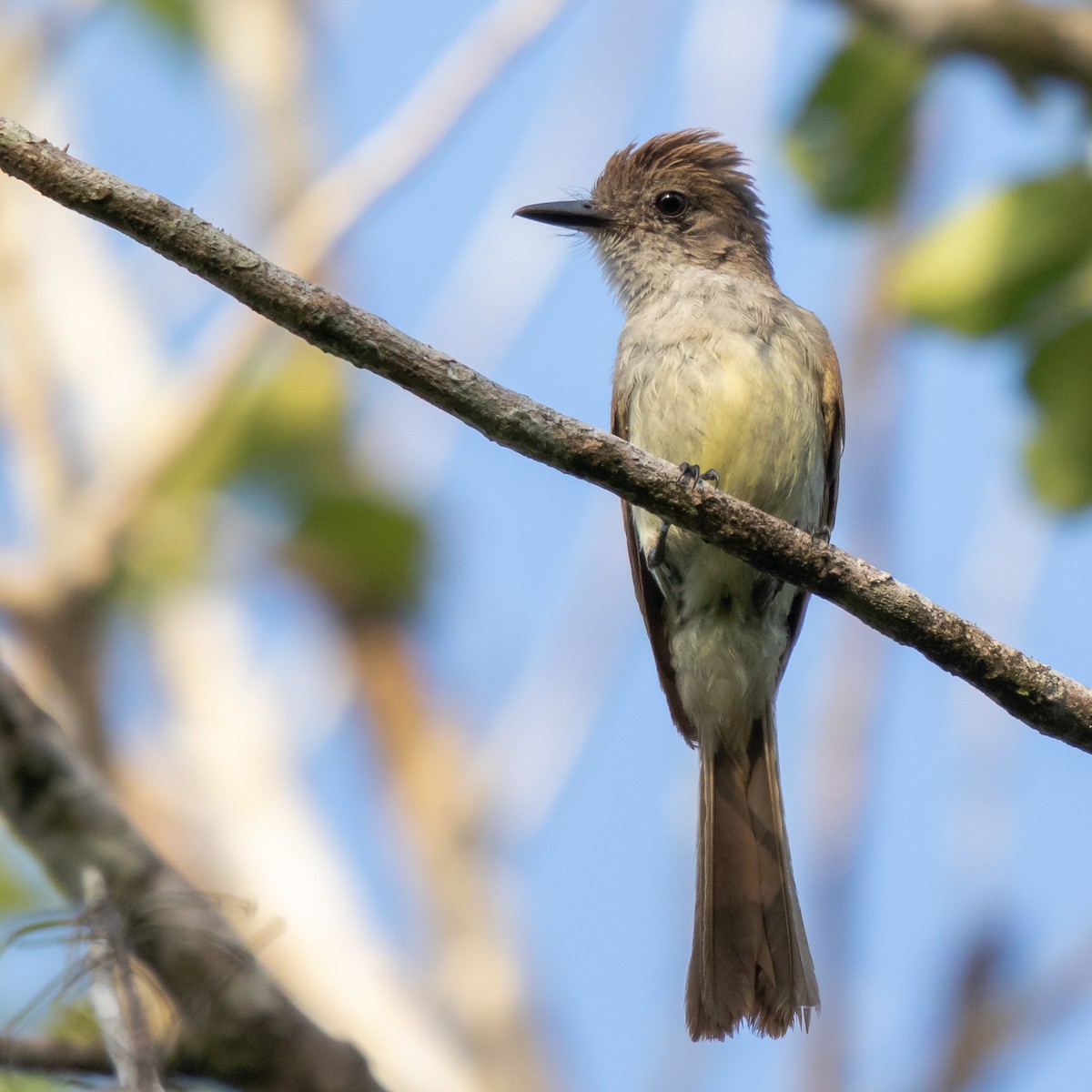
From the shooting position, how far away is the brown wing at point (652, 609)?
5.47m

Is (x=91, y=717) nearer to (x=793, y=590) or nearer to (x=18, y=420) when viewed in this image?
(x=18, y=420)

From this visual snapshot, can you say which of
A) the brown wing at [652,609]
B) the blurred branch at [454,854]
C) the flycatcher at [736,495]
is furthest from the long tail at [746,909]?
the blurred branch at [454,854]

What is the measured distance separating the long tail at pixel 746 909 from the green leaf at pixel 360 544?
1859 mm

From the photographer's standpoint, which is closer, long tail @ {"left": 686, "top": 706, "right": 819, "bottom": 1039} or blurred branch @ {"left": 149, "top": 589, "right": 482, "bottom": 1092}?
long tail @ {"left": 686, "top": 706, "right": 819, "bottom": 1039}

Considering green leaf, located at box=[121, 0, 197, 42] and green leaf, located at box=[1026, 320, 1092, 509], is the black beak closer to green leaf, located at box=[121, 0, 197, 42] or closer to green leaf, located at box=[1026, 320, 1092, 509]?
green leaf, located at box=[1026, 320, 1092, 509]

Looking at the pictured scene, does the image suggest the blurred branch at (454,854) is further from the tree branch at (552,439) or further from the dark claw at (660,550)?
the tree branch at (552,439)

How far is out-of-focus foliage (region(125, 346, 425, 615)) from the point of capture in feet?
20.3

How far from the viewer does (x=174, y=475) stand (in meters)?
6.18

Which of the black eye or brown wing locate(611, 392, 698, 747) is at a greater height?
the black eye

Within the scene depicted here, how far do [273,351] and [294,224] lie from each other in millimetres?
568

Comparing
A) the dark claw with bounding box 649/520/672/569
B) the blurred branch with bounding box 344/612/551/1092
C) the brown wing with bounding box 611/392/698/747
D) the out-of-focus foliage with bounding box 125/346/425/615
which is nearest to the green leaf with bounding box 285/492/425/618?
the out-of-focus foliage with bounding box 125/346/425/615

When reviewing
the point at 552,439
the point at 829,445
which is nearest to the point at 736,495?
the point at 829,445

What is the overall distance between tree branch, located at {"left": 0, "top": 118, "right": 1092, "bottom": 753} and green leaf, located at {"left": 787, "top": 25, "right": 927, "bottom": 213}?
191 centimetres

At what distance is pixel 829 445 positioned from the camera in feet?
18.0
